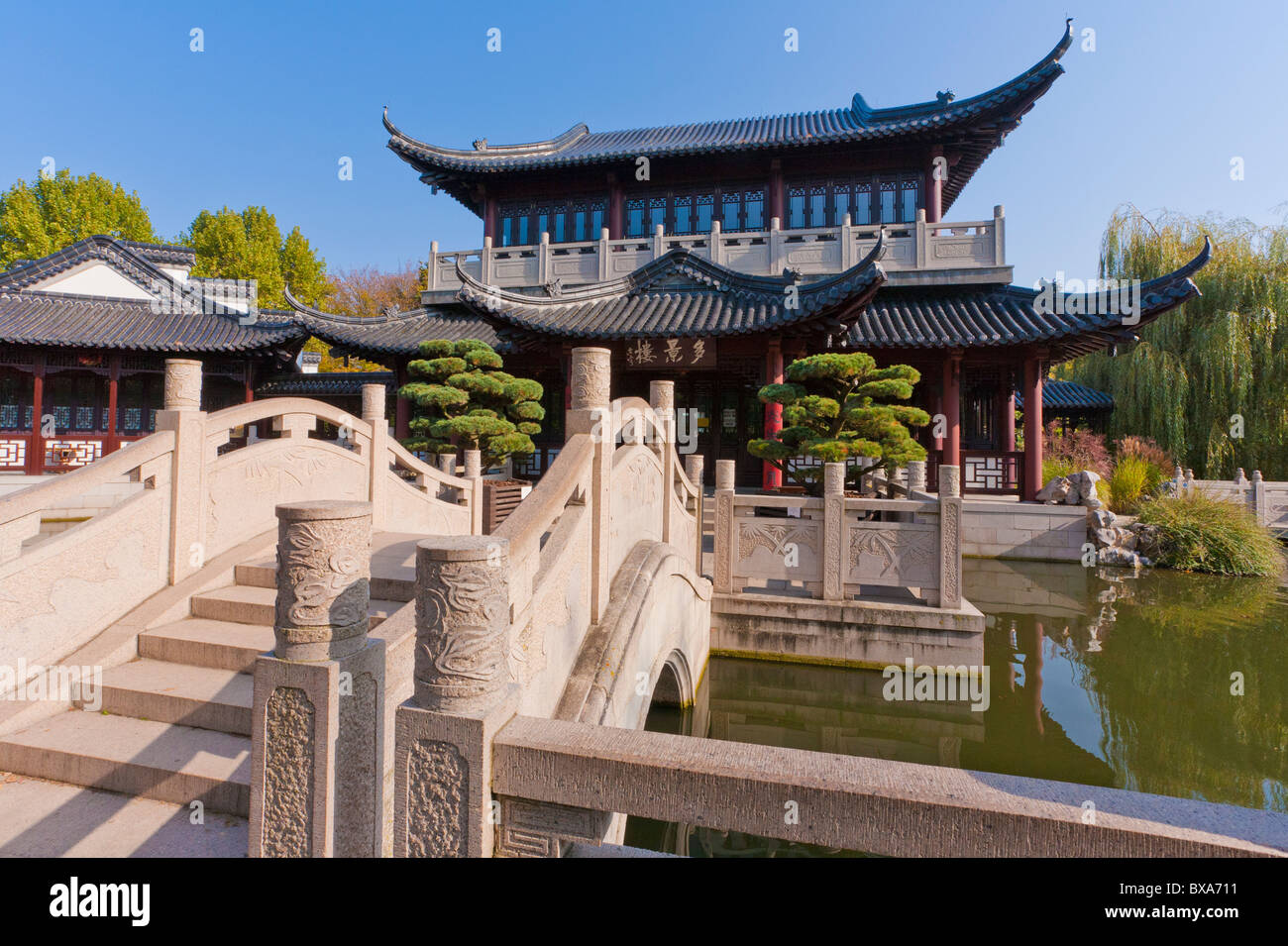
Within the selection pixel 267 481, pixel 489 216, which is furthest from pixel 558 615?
pixel 489 216

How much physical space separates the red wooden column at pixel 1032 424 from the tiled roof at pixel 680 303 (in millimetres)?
3951

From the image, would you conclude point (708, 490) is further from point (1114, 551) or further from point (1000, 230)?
point (1000, 230)

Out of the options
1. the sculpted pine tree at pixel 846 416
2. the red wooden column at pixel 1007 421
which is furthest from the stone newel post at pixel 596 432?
the red wooden column at pixel 1007 421

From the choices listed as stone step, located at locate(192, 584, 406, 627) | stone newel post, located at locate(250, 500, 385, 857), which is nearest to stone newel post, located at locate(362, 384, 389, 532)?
stone step, located at locate(192, 584, 406, 627)

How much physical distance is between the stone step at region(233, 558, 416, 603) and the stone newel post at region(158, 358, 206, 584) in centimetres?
33

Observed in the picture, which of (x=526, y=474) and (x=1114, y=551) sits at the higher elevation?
(x=526, y=474)

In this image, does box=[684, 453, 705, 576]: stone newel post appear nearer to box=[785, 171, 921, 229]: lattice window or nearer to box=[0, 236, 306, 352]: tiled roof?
box=[785, 171, 921, 229]: lattice window

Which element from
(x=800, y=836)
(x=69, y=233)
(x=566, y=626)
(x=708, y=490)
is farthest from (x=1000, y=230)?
(x=69, y=233)

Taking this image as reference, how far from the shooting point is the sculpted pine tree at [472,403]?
9.99 meters

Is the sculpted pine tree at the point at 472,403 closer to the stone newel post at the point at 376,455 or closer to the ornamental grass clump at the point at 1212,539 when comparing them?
the stone newel post at the point at 376,455

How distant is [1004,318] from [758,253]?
516cm

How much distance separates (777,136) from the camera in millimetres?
14969

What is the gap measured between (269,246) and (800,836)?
36394 mm
